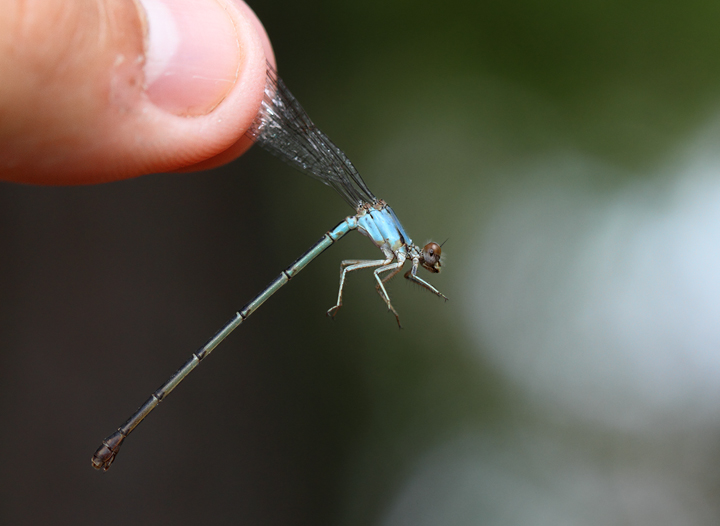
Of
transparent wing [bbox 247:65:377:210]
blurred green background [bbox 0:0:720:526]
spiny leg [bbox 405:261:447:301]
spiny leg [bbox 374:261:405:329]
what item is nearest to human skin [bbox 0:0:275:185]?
transparent wing [bbox 247:65:377:210]

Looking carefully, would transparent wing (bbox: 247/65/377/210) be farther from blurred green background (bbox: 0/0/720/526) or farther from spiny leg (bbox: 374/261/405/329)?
blurred green background (bbox: 0/0/720/526)

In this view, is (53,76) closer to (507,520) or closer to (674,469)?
(507,520)

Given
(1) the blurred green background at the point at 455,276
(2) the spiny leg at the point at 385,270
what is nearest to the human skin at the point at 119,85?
(2) the spiny leg at the point at 385,270

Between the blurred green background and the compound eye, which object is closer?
the compound eye

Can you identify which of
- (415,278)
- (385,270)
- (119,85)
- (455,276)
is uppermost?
(119,85)

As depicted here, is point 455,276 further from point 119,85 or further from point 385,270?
point 119,85

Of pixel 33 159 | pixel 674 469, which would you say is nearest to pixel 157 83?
pixel 33 159

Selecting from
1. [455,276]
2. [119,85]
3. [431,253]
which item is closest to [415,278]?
[431,253]
